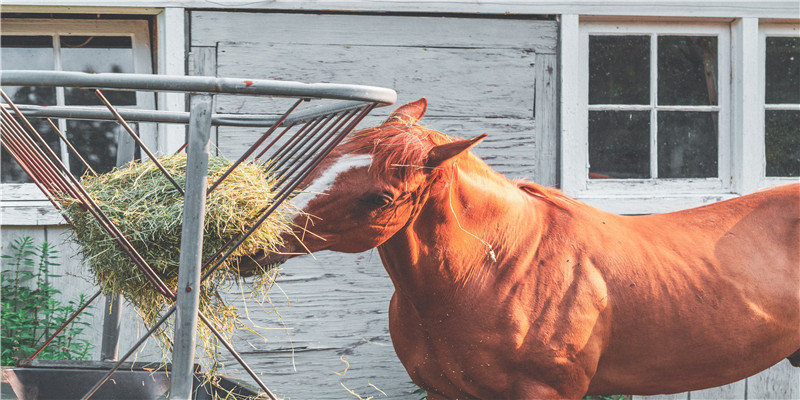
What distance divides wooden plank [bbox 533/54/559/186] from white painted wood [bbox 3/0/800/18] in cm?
29

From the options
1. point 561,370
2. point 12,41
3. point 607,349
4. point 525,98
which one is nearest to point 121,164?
point 561,370

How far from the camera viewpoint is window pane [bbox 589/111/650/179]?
151 inches

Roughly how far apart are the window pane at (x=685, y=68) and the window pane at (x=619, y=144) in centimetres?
21

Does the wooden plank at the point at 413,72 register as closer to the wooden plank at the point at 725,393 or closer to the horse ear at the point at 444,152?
the horse ear at the point at 444,152

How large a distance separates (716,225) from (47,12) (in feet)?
10.9

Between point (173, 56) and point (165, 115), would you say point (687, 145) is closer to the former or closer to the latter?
point (173, 56)

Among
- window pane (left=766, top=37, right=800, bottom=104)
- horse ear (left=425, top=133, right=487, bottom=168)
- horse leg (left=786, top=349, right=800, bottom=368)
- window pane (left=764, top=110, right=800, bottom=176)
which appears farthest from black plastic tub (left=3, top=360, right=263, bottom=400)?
window pane (left=766, top=37, right=800, bottom=104)

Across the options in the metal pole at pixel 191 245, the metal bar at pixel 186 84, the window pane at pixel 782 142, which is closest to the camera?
the metal bar at pixel 186 84

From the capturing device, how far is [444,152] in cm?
193

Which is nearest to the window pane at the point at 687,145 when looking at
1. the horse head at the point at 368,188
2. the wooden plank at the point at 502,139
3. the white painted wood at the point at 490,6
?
the white painted wood at the point at 490,6

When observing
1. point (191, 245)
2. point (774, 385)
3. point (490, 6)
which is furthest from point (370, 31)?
point (774, 385)

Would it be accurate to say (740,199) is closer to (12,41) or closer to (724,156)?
(724,156)

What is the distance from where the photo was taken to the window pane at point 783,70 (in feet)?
13.0

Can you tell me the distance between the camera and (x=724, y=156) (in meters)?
3.89
